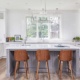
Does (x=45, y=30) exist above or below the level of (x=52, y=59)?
above

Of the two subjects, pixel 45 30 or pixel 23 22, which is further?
pixel 45 30

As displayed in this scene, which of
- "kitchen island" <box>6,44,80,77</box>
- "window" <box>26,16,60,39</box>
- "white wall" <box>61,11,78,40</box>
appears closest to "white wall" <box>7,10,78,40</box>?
"white wall" <box>61,11,78,40</box>

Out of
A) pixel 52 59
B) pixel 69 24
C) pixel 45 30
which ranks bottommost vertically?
pixel 52 59

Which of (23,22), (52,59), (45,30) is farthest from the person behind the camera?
(45,30)

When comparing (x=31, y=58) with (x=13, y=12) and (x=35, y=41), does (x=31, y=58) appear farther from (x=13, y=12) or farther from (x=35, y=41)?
(x=13, y=12)

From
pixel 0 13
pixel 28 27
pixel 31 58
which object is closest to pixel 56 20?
pixel 28 27

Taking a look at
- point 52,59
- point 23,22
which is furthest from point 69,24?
point 52,59

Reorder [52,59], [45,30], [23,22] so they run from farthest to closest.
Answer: [45,30], [23,22], [52,59]

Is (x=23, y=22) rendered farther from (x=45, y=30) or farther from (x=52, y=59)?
(x=52, y=59)

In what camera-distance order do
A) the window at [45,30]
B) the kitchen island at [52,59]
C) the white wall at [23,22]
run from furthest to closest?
the window at [45,30]
the white wall at [23,22]
the kitchen island at [52,59]

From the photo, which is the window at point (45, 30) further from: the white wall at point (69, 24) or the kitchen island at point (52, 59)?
the kitchen island at point (52, 59)

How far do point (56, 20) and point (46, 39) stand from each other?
1228 millimetres

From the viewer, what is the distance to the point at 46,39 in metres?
8.49

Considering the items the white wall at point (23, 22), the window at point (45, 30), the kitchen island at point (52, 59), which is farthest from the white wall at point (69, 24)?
the kitchen island at point (52, 59)
